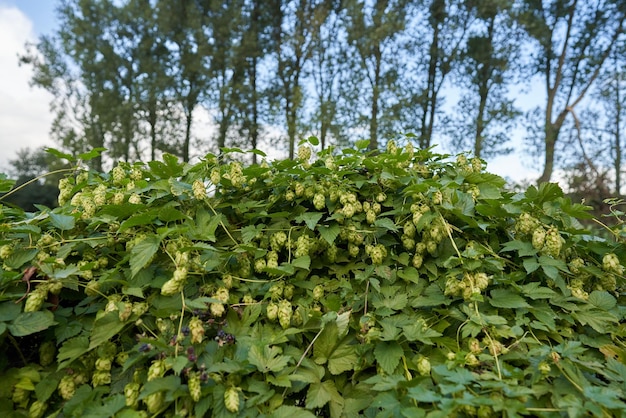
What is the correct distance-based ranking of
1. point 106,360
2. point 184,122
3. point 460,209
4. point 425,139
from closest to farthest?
point 106,360
point 460,209
point 425,139
point 184,122

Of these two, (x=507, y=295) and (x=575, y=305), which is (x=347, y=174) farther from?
(x=575, y=305)

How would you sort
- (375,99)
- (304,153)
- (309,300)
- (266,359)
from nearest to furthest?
(266,359), (309,300), (304,153), (375,99)

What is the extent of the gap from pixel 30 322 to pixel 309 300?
0.99 m

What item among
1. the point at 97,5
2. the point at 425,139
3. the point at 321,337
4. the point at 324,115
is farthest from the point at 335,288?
the point at 97,5

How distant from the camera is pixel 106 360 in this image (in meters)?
1.40

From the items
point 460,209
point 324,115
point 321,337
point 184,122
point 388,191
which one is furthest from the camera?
point 184,122

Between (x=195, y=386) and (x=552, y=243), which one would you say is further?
(x=552, y=243)

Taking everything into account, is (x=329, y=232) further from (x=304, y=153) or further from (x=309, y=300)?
(x=304, y=153)

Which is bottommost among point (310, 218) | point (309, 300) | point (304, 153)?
point (309, 300)

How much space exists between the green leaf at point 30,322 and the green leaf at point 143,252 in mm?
302

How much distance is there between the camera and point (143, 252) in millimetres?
1462

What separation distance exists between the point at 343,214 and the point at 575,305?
102 centimetres

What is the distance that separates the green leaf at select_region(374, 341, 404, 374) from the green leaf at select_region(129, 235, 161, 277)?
0.88m

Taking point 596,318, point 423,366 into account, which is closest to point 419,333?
point 423,366
